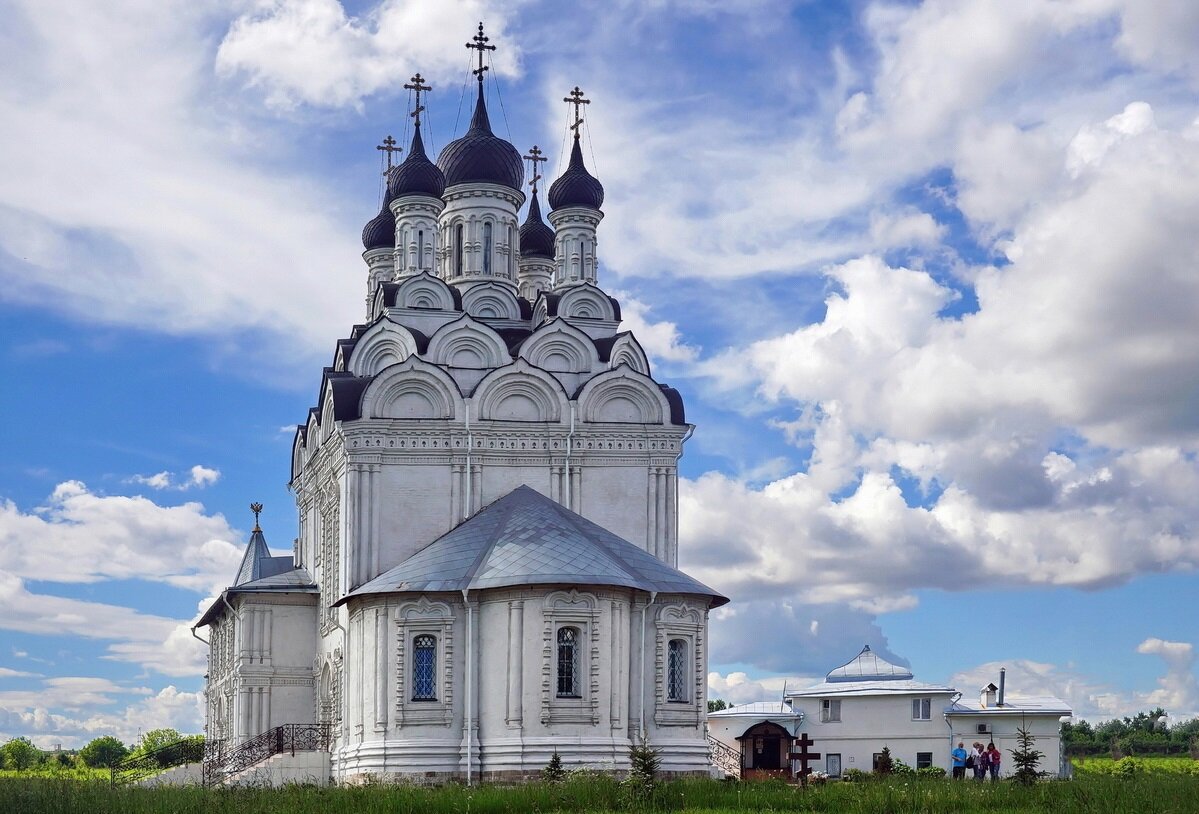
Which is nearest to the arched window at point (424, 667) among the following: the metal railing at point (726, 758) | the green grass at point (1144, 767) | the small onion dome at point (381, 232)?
the metal railing at point (726, 758)

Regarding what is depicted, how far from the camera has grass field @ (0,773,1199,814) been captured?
15.1 m

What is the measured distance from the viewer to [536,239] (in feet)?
110

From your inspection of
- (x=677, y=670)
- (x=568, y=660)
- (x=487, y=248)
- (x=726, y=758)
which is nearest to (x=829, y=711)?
(x=726, y=758)

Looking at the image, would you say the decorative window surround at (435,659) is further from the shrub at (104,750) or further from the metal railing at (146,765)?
the shrub at (104,750)

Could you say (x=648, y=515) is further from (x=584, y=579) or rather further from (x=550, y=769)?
(x=550, y=769)

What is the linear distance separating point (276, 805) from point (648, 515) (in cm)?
1080

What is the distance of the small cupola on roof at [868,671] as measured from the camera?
3394 centimetres

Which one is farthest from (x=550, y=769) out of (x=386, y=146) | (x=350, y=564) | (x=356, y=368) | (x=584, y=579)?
(x=386, y=146)

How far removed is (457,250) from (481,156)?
5.78ft

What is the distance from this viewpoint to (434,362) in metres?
25.9

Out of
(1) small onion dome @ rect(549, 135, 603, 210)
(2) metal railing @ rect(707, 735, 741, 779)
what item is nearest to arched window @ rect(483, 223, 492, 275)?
(1) small onion dome @ rect(549, 135, 603, 210)

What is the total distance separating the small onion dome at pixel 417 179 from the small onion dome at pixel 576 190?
210 centimetres

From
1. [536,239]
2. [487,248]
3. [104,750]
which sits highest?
[536,239]

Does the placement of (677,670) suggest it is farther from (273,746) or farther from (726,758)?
(273,746)
